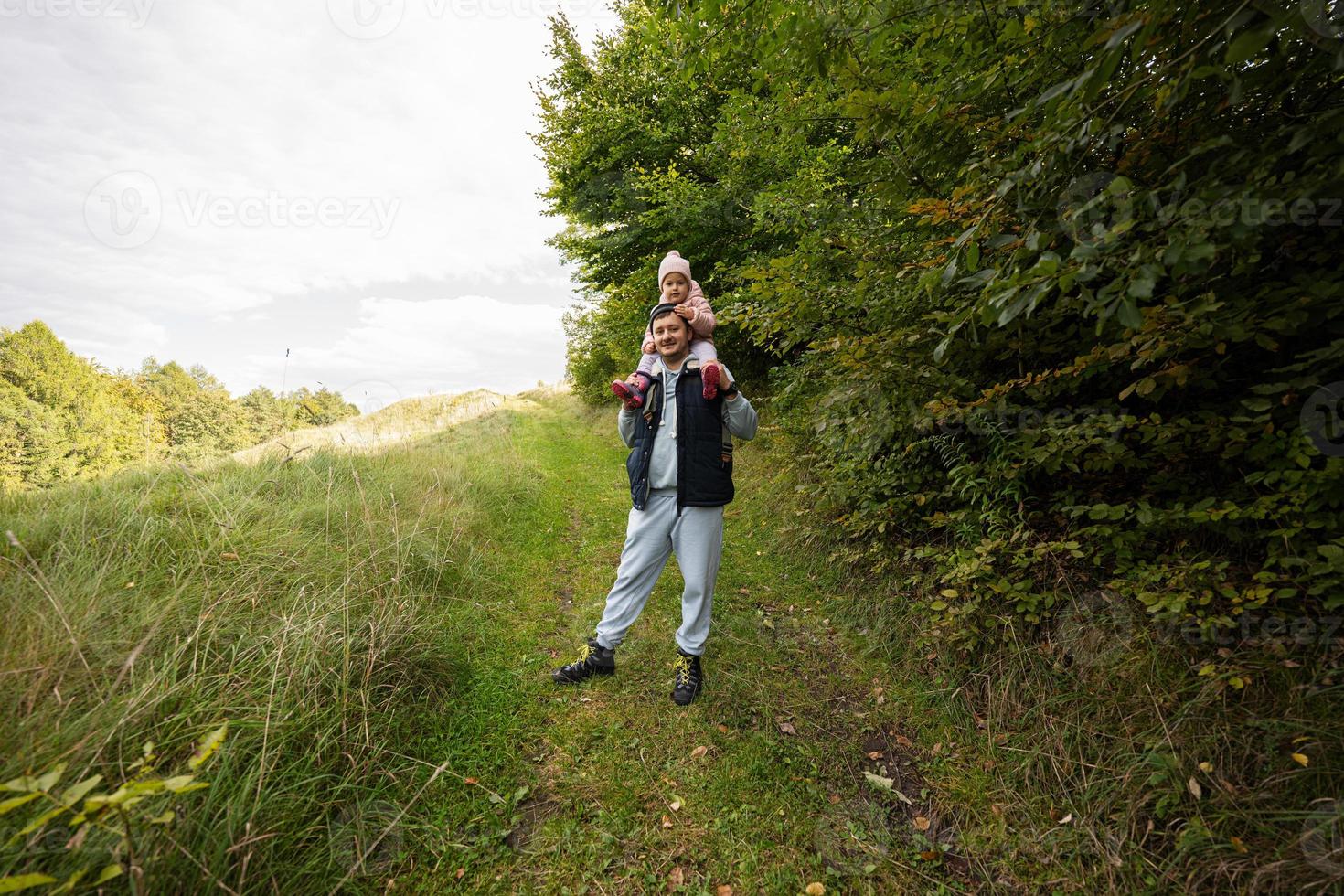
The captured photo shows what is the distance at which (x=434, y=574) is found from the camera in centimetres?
410

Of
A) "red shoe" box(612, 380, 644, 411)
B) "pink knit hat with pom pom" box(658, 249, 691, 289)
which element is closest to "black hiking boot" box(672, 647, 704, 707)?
"red shoe" box(612, 380, 644, 411)

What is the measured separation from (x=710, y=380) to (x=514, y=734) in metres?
2.44

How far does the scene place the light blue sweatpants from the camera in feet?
9.96

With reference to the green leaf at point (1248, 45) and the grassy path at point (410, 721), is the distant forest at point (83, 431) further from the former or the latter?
the green leaf at point (1248, 45)

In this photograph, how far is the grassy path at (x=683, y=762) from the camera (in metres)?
2.10

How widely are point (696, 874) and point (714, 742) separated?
754 millimetres

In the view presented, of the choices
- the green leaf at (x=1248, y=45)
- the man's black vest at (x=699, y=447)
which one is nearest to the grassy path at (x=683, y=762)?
the man's black vest at (x=699, y=447)

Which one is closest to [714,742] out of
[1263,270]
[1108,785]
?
[1108,785]
